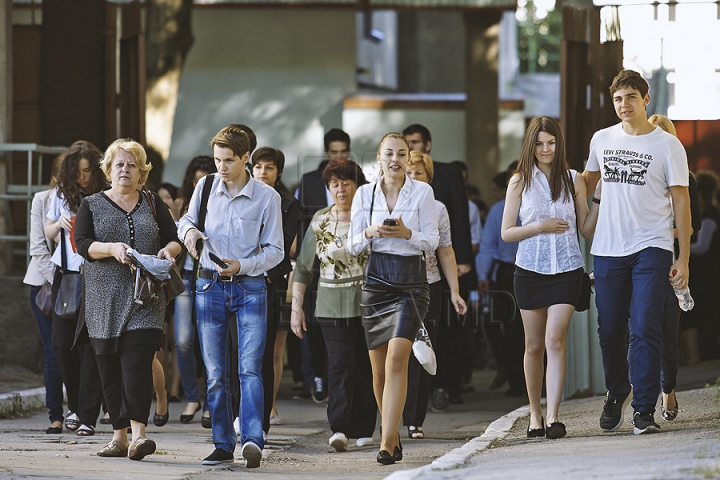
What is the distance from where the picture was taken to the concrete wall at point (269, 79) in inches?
826

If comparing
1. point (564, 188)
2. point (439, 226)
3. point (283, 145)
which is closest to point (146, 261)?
point (439, 226)

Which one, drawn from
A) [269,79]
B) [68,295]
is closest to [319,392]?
[68,295]

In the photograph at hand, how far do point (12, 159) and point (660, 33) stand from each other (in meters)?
6.91

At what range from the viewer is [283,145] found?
21.1 m

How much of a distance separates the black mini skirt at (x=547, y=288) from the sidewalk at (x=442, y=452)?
0.87 meters

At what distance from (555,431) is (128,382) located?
271 centimetres

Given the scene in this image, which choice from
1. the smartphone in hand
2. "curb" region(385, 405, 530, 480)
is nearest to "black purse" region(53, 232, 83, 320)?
the smartphone in hand

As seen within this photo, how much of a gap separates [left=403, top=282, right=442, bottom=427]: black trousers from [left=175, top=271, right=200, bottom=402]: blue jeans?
2.13 metres

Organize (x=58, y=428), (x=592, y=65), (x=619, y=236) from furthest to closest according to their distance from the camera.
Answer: (x=592, y=65)
(x=58, y=428)
(x=619, y=236)

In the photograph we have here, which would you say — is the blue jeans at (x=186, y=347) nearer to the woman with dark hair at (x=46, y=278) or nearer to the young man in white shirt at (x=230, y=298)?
the woman with dark hair at (x=46, y=278)

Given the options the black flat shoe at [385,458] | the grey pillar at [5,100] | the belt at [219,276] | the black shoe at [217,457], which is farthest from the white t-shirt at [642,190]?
the grey pillar at [5,100]

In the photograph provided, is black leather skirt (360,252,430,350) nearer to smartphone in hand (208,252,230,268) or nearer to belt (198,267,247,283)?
belt (198,267,247,283)

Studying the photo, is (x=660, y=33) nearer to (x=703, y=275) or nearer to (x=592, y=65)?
(x=592, y=65)

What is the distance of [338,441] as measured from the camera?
8438mm
